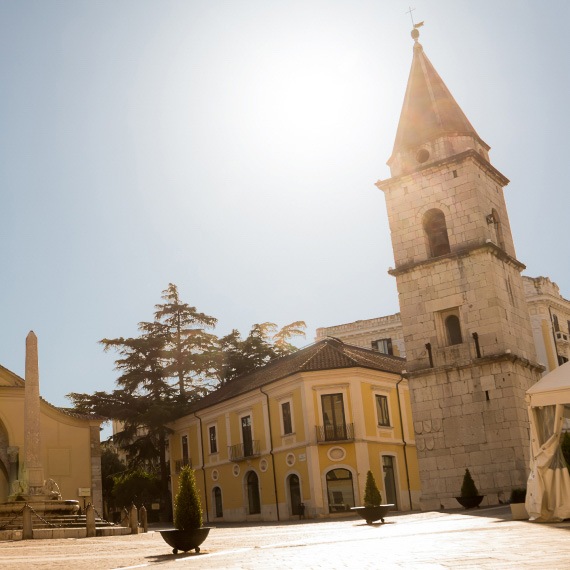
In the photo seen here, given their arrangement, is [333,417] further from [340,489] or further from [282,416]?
[340,489]

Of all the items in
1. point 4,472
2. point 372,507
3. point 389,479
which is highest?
point 4,472

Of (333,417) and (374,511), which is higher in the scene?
(333,417)

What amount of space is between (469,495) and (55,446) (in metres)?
22.1

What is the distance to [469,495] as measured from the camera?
25031 millimetres

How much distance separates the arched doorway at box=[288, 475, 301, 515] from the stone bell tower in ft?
33.5

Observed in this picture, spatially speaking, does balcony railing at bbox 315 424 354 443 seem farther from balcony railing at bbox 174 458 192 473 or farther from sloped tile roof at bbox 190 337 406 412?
balcony railing at bbox 174 458 192 473

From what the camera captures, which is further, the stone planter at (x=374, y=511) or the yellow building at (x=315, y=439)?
the yellow building at (x=315, y=439)

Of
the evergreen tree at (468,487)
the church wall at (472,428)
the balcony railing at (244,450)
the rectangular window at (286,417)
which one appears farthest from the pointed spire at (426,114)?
the balcony railing at (244,450)

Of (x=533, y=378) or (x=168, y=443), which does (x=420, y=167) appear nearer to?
(x=533, y=378)

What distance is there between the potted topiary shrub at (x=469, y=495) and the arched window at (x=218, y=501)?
19993 mm

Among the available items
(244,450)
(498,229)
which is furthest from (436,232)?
(244,450)

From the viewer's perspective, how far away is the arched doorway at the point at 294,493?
3647 cm

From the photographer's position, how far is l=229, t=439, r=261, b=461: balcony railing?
39594 millimetres

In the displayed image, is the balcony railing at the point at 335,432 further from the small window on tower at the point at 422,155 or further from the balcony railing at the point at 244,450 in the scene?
the small window on tower at the point at 422,155
